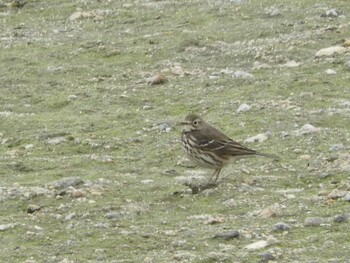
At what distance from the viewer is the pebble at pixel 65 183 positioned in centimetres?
1115

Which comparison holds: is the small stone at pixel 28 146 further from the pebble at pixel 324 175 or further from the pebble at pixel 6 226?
the pebble at pixel 324 175

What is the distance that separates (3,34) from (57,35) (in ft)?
3.01

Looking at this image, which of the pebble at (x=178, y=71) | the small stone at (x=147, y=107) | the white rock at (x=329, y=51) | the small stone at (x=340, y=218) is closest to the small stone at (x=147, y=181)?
the small stone at (x=340, y=218)

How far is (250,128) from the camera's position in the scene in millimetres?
12945

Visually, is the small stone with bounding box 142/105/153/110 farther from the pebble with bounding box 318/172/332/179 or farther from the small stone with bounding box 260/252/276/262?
the small stone with bounding box 260/252/276/262

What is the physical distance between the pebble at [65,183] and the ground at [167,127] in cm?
2

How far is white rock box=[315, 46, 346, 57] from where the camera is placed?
50.8ft

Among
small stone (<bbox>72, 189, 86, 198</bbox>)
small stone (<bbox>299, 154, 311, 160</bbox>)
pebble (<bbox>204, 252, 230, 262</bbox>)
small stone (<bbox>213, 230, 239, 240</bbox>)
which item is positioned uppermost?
pebble (<bbox>204, 252, 230, 262</bbox>)

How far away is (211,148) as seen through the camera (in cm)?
1137

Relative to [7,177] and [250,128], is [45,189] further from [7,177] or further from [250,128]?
[250,128]

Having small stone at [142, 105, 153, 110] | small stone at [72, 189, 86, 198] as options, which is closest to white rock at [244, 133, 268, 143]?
small stone at [142, 105, 153, 110]

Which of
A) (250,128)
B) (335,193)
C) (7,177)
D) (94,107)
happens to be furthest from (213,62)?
(335,193)

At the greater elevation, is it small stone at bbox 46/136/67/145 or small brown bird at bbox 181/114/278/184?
small brown bird at bbox 181/114/278/184

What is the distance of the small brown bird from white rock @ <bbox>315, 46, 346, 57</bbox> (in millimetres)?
4084
